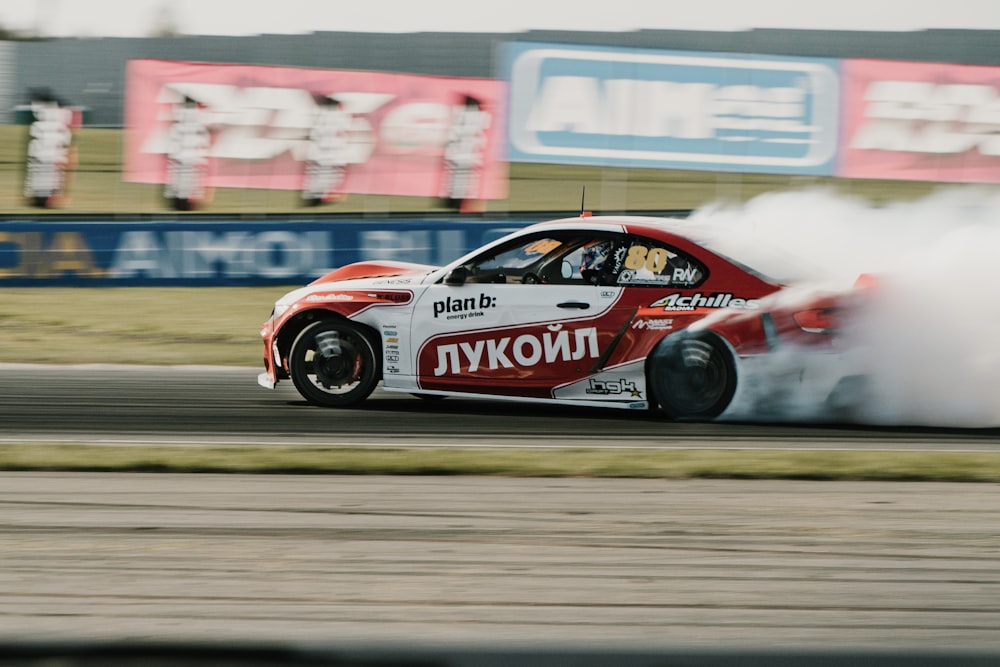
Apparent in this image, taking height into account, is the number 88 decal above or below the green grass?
above

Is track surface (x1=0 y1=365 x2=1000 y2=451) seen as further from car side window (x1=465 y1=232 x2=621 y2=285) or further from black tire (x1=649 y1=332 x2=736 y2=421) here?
car side window (x1=465 y1=232 x2=621 y2=285)

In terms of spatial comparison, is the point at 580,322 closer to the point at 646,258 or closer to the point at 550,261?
the point at 550,261

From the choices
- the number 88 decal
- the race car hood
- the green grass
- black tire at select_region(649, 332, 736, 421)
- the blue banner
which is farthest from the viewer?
the blue banner

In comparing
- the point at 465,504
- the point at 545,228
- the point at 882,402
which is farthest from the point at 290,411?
the point at 882,402

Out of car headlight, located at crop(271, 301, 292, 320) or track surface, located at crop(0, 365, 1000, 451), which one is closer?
track surface, located at crop(0, 365, 1000, 451)

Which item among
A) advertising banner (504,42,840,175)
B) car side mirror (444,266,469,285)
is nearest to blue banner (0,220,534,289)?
advertising banner (504,42,840,175)

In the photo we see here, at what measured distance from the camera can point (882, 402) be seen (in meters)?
8.16

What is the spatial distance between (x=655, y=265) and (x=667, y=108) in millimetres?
12503

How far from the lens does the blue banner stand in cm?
1620

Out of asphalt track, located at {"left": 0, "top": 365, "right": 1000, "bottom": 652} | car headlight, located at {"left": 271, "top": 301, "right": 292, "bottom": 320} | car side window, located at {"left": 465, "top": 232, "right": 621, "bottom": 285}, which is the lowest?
asphalt track, located at {"left": 0, "top": 365, "right": 1000, "bottom": 652}

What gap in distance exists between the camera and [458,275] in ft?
27.9

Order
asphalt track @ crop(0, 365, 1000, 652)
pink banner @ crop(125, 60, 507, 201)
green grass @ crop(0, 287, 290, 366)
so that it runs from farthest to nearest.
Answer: pink banner @ crop(125, 60, 507, 201) → green grass @ crop(0, 287, 290, 366) → asphalt track @ crop(0, 365, 1000, 652)

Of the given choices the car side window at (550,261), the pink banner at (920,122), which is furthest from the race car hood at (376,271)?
the pink banner at (920,122)

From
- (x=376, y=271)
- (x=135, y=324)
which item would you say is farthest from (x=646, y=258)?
(x=135, y=324)
